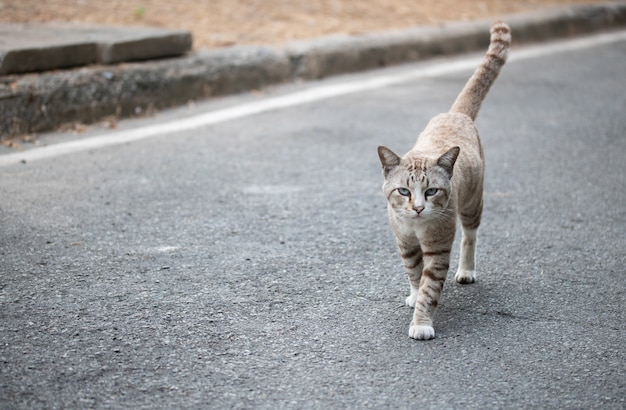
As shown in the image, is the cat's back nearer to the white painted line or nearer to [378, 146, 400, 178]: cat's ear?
[378, 146, 400, 178]: cat's ear

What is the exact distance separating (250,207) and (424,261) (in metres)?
1.52

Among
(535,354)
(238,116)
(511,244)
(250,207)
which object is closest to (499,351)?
(535,354)

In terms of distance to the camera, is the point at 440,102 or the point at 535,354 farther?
the point at 440,102

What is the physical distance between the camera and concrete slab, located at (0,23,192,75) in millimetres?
5848

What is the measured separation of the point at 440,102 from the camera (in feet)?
23.4

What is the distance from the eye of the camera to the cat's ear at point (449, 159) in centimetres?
335

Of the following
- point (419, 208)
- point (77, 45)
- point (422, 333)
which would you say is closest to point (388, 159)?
point (419, 208)

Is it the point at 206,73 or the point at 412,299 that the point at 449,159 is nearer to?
the point at 412,299

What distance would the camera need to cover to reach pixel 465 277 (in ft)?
12.7

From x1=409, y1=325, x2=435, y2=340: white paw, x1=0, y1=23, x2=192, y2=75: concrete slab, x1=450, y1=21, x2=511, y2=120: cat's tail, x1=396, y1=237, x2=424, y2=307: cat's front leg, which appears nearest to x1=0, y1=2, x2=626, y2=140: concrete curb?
x1=0, y1=23, x2=192, y2=75: concrete slab

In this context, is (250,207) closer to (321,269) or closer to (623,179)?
(321,269)

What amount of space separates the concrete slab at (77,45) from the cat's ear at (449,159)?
139 inches

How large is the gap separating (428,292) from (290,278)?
0.71 m

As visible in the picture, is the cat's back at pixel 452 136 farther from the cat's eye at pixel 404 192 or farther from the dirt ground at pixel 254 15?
the dirt ground at pixel 254 15
